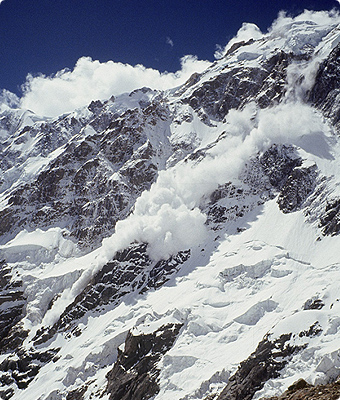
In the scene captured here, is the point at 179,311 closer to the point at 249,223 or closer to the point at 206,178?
the point at 249,223

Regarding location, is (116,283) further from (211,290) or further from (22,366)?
(211,290)

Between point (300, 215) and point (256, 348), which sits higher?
point (300, 215)

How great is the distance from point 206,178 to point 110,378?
97.8 metres

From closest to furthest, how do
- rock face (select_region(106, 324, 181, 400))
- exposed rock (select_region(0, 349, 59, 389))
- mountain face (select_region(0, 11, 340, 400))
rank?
mountain face (select_region(0, 11, 340, 400))
rock face (select_region(106, 324, 181, 400))
exposed rock (select_region(0, 349, 59, 389))

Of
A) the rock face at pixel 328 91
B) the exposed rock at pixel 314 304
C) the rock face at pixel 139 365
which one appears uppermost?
the rock face at pixel 328 91

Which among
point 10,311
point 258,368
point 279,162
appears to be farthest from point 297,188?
point 10,311

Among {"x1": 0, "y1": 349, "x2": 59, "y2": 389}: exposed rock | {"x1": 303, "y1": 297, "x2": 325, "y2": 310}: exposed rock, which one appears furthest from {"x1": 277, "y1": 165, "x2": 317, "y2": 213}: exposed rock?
{"x1": 0, "y1": 349, "x2": 59, "y2": 389}: exposed rock

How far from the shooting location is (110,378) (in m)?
120

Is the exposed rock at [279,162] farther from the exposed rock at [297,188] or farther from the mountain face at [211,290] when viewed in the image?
the exposed rock at [297,188]

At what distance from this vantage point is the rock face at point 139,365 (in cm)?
10731

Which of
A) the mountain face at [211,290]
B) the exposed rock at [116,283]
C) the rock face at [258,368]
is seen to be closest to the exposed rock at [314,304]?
the mountain face at [211,290]

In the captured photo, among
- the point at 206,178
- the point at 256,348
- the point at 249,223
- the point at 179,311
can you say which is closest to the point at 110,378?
the point at 179,311

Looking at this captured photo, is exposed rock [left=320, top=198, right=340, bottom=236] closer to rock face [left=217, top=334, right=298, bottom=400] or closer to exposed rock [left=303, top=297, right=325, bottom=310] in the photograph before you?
exposed rock [left=303, top=297, right=325, bottom=310]

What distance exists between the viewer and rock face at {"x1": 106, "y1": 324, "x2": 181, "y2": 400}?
352 feet
